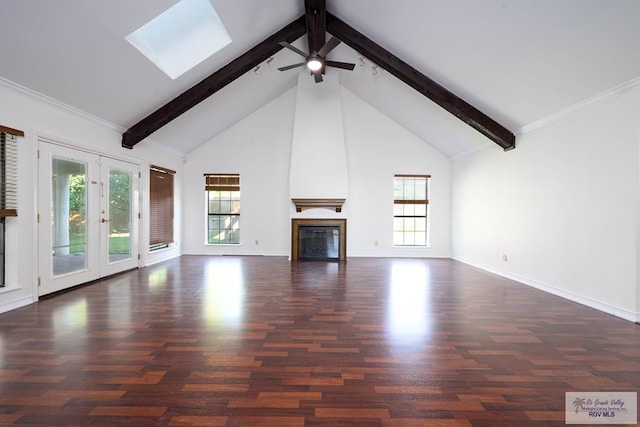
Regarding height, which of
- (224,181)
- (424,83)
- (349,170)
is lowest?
(224,181)

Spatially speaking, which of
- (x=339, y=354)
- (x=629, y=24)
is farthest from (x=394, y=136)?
(x=339, y=354)

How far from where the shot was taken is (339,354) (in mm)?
2236

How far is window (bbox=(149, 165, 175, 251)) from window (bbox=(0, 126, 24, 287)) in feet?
8.31

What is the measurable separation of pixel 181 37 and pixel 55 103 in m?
1.72

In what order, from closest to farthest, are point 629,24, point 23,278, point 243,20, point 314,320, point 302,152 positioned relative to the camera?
point 629,24 → point 314,320 → point 23,278 → point 243,20 → point 302,152

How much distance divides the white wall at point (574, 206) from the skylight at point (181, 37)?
4.57m

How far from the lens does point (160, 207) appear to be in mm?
6102

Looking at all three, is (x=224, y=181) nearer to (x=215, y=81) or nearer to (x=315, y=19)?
(x=215, y=81)

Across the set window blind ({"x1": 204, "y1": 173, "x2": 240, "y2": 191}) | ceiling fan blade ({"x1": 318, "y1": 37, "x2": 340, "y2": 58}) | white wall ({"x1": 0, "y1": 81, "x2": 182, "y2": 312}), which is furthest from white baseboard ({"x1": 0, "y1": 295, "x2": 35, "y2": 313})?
ceiling fan blade ({"x1": 318, "y1": 37, "x2": 340, "y2": 58})

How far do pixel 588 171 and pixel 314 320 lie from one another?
11.3 feet

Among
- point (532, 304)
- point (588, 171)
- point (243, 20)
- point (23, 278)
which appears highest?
point (243, 20)

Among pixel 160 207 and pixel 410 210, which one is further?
pixel 410 210

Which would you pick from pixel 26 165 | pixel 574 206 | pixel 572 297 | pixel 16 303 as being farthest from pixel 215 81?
pixel 572 297

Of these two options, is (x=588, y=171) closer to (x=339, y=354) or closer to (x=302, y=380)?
(x=339, y=354)
